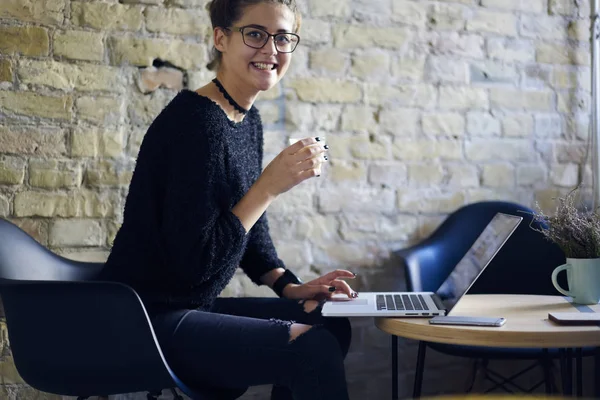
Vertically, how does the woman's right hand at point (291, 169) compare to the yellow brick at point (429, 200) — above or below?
above

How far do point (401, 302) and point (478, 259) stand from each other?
0.23m

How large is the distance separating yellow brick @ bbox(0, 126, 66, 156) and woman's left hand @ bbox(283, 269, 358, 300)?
0.91m

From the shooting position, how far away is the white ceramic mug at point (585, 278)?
5.95 ft

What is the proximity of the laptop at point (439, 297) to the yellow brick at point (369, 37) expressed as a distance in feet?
3.18

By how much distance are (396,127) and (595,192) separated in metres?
0.91

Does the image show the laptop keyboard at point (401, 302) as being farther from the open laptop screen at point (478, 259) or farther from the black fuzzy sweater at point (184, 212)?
the black fuzzy sweater at point (184, 212)

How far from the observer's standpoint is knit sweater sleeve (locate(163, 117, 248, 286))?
1570mm

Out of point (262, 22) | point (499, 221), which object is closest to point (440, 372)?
point (499, 221)

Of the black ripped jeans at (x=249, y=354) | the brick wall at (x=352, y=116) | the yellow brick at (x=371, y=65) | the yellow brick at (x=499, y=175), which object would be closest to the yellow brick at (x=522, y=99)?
the brick wall at (x=352, y=116)

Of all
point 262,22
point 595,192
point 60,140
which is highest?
point 262,22

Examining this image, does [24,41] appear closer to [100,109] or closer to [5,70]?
[5,70]

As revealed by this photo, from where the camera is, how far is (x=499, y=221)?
1864 mm

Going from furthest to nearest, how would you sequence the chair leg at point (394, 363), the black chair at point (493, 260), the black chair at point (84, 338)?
the black chair at point (493, 260) < the chair leg at point (394, 363) < the black chair at point (84, 338)

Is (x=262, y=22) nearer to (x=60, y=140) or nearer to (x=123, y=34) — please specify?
(x=123, y=34)
